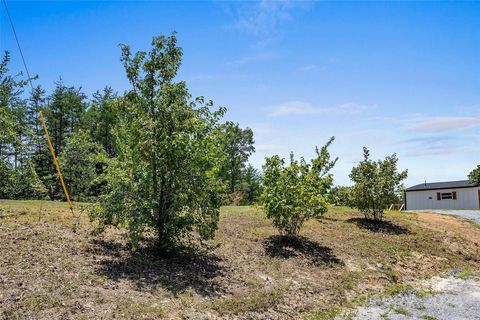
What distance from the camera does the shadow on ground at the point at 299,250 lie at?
10188 millimetres

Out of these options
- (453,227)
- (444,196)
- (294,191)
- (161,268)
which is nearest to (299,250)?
(294,191)

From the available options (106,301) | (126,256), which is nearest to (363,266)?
(126,256)

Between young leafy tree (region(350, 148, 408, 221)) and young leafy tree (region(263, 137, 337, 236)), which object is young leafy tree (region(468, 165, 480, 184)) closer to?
young leafy tree (region(350, 148, 408, 221))

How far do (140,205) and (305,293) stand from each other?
396cm

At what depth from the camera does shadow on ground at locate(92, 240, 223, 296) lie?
280 inches

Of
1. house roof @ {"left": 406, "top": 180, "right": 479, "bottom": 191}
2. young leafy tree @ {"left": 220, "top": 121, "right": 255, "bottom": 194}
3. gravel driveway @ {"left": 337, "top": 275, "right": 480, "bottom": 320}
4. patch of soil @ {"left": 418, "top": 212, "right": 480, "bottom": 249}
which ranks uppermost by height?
young leafy tree @ {"left": 220, "top": 121, "right": 255, "bottom": 194}

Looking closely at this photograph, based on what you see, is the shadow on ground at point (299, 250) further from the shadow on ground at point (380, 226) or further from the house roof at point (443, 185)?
the house roof at point (443, 185)

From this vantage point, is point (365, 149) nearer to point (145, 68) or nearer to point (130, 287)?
point (145, 68)

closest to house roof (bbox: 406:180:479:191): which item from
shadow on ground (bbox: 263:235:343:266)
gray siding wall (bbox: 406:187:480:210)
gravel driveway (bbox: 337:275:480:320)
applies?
gray siding wall (bbox: 406:187:480:210)

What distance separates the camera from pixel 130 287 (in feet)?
21.9

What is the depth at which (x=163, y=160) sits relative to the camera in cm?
797


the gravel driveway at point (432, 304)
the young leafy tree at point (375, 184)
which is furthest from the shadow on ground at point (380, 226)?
the gravel driveway at point (432, 304)

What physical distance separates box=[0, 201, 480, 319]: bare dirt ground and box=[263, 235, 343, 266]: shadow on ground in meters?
0.03

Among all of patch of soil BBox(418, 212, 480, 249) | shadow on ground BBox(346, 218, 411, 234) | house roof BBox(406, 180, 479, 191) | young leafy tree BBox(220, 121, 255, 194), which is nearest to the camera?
shadow on ground BBox(346, 218, 411, 234)
